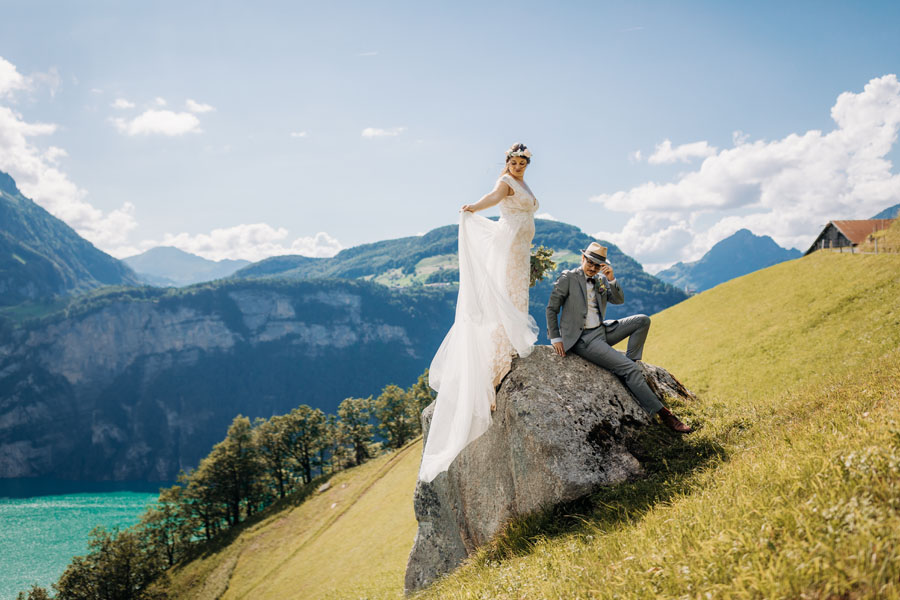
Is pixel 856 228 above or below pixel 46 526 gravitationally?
above

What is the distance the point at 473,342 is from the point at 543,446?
2.68 metres

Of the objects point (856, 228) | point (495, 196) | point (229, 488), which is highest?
point (495, 196)

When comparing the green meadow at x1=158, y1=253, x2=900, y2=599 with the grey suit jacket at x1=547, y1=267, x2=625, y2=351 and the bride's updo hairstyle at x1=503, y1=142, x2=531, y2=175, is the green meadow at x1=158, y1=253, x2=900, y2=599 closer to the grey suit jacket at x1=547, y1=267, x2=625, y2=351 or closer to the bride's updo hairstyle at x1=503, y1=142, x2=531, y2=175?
the grey suit jacket at x1=547, y1=267, x2=625, y2=351

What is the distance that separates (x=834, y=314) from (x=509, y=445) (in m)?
27.7

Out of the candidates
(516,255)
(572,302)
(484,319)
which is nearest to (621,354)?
(572,302)

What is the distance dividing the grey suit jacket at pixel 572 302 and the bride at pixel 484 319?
0.57 meters

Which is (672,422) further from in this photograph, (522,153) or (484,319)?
(522,153)

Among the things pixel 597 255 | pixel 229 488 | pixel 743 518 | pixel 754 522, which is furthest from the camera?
pixel 229 488

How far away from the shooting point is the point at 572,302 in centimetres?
968

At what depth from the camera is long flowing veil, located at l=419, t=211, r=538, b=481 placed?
388 inches

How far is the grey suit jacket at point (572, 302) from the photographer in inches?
379

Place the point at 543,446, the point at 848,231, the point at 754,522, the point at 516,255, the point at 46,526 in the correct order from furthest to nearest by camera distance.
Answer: the point at 46,526, the point at 848,231, the point at 516,255, the point at 543,446, the point at 754,522

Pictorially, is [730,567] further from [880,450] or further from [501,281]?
[501,281]

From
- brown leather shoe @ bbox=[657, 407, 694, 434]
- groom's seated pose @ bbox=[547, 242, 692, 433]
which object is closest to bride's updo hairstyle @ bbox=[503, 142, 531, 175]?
groom's seated pose @ bbox=[547, 242, 692, 433]
